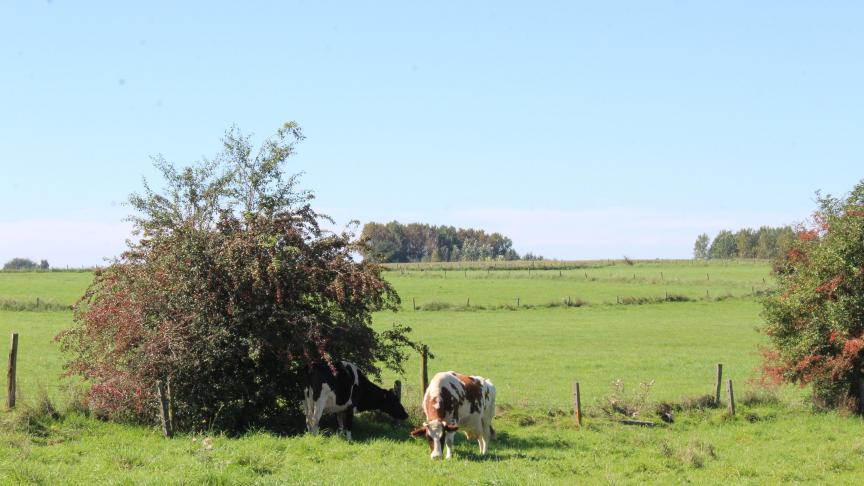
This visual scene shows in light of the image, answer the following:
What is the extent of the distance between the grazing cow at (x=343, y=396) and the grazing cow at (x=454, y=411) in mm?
2204

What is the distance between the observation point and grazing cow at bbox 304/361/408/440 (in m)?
18.0

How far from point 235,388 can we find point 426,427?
4715 mm

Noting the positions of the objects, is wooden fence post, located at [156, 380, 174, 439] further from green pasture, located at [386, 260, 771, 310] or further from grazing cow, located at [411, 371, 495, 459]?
green pasture, located at [386, 260, 771, 310]

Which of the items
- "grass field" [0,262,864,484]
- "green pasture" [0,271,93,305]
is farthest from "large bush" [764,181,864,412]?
"green pasture" [0,271,93,305]

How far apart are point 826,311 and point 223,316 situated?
17.2 m

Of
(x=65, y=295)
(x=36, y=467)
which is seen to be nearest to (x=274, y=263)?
(x=36, y=467)

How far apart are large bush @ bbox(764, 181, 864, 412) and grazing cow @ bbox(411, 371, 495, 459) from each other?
39.0 feet

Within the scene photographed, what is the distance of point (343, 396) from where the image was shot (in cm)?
1830

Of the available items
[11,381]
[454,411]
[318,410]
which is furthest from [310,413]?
[11,381]

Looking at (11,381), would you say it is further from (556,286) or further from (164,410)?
(556,286)

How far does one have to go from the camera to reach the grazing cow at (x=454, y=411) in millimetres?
15953

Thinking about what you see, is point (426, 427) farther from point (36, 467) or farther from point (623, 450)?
point (36, 467)

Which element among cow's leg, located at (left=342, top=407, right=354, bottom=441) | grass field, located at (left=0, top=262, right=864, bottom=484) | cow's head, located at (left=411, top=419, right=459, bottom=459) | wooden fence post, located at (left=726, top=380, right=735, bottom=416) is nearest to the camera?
grass field, located at (left=0, top=262, right=864, bottom=484)

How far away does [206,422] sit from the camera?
18.3 m
